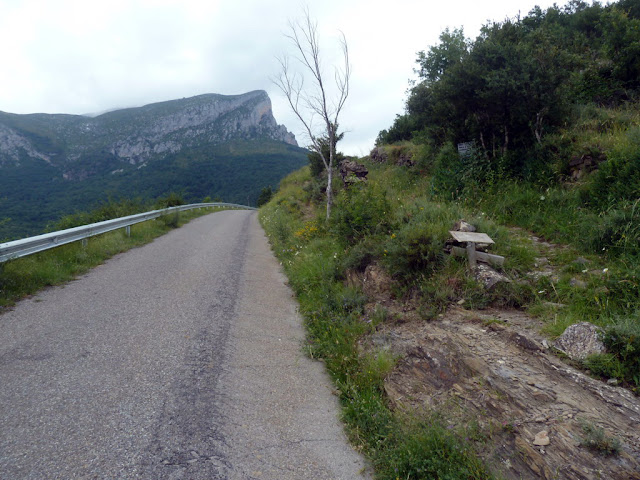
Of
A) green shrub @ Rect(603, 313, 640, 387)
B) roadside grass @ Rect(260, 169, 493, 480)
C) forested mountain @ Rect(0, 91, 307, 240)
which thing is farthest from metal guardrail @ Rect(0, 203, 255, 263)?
forested mountain @ Rect(0, 91, 307, 240)

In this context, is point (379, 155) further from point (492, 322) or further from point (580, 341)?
point (580, 341)

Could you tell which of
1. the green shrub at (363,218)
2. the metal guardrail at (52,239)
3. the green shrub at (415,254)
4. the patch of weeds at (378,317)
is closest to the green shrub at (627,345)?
the green shrub at (415,254)

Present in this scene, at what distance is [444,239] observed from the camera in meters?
5.31

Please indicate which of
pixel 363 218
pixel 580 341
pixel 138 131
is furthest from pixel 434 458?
pixel 138 131

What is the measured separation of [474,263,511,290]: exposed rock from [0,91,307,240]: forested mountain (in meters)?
55.1

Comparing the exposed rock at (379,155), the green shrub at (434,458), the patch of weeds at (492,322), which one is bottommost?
the green shrub at (434,458)

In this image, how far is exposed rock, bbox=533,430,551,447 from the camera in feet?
8.05

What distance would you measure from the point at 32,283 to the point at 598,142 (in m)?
10.7

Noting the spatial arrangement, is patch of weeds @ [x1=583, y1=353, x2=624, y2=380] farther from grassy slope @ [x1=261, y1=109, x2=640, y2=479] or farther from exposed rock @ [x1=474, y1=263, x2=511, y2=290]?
exposed rock @ [x1=474, y1=263, x2=511, y2=290]

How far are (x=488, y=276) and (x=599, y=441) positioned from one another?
2.44 metres

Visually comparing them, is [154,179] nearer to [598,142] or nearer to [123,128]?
[123,128]

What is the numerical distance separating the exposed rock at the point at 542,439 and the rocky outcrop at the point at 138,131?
294 ft

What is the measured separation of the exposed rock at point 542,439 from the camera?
245 cm

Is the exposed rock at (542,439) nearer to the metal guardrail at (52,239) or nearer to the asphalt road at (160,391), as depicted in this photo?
the asphalt road at (160,391)
